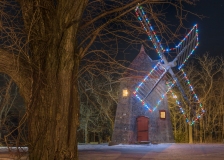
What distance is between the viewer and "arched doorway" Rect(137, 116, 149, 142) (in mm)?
32625

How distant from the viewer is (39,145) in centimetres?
634

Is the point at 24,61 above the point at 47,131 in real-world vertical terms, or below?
above

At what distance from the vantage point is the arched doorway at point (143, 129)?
32.6 metres

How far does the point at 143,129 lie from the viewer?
3272 centimetres

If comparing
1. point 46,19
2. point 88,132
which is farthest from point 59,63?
point 88,132

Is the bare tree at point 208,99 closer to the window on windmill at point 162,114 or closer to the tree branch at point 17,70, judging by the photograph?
the window on windmill at point 162,114

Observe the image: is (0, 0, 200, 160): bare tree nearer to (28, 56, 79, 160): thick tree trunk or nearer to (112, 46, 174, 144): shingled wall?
(28, 56, 79, 160): thick tree trunk

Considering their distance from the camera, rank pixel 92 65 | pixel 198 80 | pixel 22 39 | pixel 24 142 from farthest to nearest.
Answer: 1. pixel 198 80
2. pixel 92 65
3. pixel 22 39
4. pixel 24 142

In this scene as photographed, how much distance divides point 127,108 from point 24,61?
26.1m

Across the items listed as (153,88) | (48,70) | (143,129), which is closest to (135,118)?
(143,129)

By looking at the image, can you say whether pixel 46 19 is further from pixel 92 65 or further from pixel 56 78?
pixel 92 65

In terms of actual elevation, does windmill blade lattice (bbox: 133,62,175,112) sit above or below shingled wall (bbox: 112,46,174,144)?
above

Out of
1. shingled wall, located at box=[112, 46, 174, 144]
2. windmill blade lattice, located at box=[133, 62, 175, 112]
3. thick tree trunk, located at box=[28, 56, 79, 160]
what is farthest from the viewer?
shingled wall, located at box=[112, 46, 174, 144]

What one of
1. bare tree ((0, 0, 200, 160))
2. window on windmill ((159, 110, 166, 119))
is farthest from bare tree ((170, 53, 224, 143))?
bare tree ((0, 0, 200, 160))
